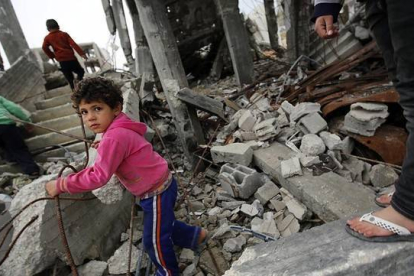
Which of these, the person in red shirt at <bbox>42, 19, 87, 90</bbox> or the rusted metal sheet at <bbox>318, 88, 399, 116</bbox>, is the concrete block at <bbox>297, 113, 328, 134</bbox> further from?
the person in red shirt at <bbox>42, 19, 87, 90</bbox>

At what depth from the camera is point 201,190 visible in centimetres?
364

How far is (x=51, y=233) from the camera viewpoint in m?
2.00

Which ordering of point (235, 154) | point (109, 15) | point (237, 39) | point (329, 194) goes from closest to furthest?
point (329, 194) → point (235, 154) → point (237, 39) → point (109, 15)

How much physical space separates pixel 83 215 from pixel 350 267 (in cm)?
206

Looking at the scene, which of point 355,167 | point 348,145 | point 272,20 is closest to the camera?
point 355,167

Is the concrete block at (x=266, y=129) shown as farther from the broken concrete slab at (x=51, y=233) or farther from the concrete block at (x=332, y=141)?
the broken concrete slab at (x=51, y=233)

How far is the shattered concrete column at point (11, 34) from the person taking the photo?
8.19 metres

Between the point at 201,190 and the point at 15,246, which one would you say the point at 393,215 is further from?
the point at 201,190

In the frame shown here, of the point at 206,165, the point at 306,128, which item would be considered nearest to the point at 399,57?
the point at 306,128

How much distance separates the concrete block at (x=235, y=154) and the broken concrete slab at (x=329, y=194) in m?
0.43

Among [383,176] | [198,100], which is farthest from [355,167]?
[198,100]

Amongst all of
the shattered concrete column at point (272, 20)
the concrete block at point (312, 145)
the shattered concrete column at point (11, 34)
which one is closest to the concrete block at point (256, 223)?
the concrete block at point (312, 145)

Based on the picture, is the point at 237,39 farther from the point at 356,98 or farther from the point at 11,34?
the point at 11,34

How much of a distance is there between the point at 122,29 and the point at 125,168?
804 cm
